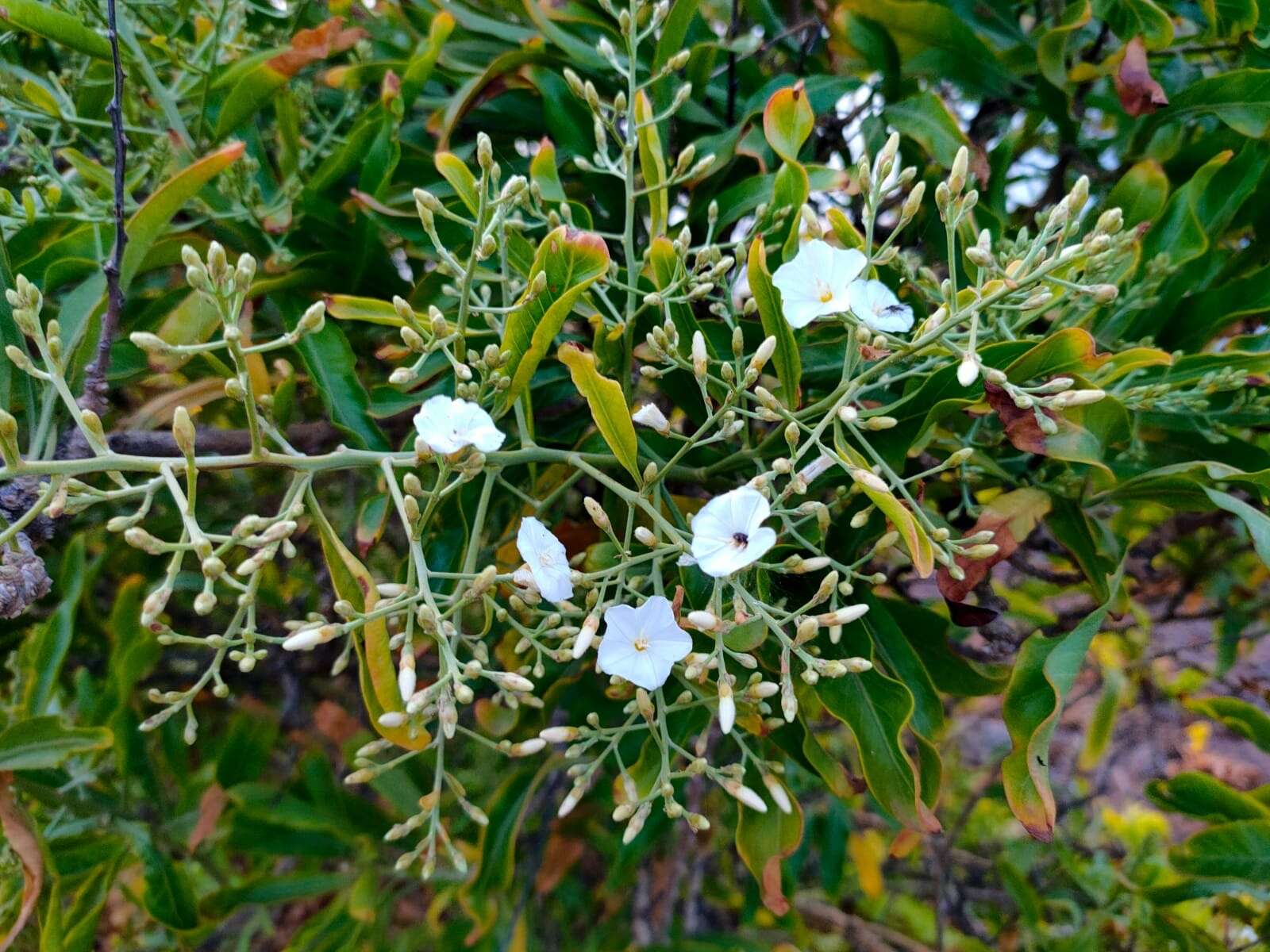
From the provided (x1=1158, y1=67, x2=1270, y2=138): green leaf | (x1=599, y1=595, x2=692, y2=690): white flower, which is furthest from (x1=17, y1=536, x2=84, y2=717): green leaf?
(x1=1158, y1=67, x2=1270, y2=138): green leaf

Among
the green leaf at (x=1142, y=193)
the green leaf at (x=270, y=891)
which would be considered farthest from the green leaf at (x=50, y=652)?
the green leaf at (x=1142, y=193)

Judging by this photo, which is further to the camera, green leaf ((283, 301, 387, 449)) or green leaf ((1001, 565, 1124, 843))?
green leaf ((283, 301, 387, 449))

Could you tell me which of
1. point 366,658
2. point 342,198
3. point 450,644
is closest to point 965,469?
point 450,644

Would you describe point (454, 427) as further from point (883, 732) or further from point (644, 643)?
point (883, 732)

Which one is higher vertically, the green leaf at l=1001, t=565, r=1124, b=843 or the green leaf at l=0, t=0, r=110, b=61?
the green leaf at l=0, t=0, r=110, b=61

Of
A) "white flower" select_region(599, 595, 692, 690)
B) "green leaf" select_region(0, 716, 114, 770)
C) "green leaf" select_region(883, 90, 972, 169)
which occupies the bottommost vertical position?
"green leaf" select_region(0, 716, 114, 770)

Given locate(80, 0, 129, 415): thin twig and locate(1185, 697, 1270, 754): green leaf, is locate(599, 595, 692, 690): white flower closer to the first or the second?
locate(80, 0, 129, 415): thin twig

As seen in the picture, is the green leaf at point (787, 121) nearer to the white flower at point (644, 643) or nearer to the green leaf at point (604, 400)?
the green leaf at point (604, 400)

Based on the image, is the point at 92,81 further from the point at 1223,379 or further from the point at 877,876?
the point at 877,876
